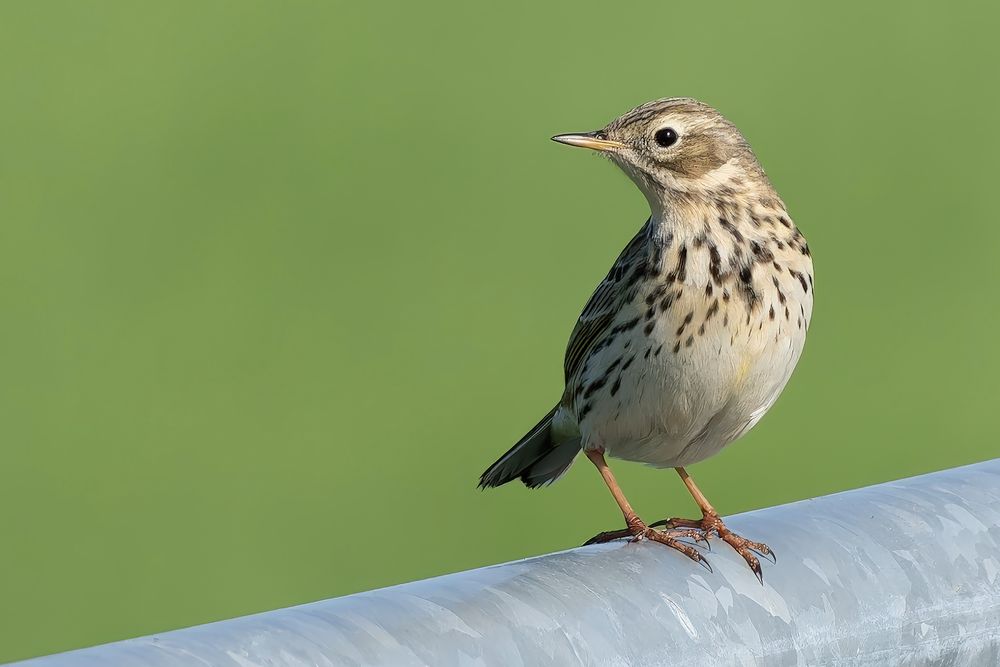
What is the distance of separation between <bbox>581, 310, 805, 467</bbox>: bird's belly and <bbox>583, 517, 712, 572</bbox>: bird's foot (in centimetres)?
44

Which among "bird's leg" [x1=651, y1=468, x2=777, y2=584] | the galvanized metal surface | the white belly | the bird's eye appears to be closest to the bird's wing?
the white belly

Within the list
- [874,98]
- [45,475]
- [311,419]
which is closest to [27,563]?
[45,475]

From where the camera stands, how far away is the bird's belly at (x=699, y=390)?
5.45 metres

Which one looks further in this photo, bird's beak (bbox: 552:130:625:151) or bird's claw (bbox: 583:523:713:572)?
bird's beak (bbox: 552:130:625:151)

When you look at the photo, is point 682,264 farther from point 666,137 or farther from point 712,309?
point 666,137

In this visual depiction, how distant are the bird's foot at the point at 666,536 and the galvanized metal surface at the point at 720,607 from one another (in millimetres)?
49

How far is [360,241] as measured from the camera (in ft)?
49.2

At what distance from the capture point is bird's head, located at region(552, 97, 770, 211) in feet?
18.8

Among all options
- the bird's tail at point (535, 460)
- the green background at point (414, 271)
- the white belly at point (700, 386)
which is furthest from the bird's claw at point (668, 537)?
the green background at point (414, 271)

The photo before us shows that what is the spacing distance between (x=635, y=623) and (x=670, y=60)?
45.0 feet

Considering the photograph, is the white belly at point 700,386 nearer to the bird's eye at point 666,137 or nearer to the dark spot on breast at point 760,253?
the dark spot on breast at point 760,253

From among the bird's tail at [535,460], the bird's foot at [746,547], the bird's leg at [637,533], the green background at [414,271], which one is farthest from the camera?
the green background at [414,271]

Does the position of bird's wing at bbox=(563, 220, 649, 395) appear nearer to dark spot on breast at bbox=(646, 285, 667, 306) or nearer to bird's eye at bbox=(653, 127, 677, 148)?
dark spot on breast at bbox=(646, 285, 667, 306)

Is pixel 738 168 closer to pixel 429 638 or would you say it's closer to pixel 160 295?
pixel 429 638
